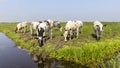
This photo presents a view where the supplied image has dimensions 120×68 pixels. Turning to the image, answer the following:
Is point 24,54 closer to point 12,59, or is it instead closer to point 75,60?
point 12,59

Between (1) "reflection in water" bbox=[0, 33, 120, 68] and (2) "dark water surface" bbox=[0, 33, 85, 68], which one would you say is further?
(2) "dark water surface" bbox=[0, 33, 85, 68]

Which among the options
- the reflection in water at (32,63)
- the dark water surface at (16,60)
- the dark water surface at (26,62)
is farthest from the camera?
the dark water surface at (16,60)

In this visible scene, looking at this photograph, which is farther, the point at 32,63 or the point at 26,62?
the point at 26,62

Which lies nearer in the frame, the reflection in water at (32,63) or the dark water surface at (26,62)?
the reflection in water at (32,63)

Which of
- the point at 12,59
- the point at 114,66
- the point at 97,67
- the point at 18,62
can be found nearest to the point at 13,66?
the point at 18,62

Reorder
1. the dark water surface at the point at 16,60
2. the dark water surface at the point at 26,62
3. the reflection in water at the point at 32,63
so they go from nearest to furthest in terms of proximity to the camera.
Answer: the reflection in water at the point at 32,63, the dark water surface at the point at 26,62, the dark water surface at the point at 16,60

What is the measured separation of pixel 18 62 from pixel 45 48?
14.3 feet

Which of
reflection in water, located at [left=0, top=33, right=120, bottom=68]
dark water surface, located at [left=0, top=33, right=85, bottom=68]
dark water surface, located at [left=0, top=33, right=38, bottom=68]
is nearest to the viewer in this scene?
reflection in water, located at [left=0, top=33, right=120, bottom=68]

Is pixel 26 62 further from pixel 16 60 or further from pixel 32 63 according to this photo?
pixel 16 60

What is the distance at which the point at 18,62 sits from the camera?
93.5ft

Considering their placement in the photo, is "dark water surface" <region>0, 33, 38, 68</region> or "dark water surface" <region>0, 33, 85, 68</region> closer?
"dark water surface" <region>0, 33, 85, 68</region>

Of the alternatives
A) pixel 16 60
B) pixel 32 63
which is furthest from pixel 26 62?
pixel 16 60

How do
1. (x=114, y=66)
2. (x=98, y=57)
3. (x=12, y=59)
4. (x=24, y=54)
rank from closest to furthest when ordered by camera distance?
(x=114, y=66) → (x=98, y=57) → (x=12, y=59) → (x=24, y=54)

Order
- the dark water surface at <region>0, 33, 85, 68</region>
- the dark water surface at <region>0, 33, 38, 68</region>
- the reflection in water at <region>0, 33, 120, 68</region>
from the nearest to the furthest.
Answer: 1. the reflection in water at <region>0, 33, 120, 68</region>
2. the dark water surface at <region>0, 33, 85, 68</region>
3. the dark water surface at <region>0, 33, 38, 68</region>
